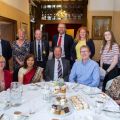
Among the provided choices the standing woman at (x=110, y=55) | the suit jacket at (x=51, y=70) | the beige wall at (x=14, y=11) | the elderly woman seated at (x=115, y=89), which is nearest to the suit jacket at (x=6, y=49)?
the suit jacket at (x=51, y=70)

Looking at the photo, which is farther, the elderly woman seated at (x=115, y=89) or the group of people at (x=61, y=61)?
the group of people at (x=61, y=61)

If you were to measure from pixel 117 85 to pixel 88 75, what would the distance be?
544mm

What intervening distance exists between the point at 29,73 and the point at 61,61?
0.70 meters

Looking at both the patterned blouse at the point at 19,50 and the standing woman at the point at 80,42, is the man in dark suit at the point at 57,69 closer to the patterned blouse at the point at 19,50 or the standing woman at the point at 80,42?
the standing woman at the point at 80,42

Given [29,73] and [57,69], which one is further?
[57,69]

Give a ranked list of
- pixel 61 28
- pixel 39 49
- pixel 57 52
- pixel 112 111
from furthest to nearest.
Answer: pixel 61 28
pixel 39 49
pixel 57 52
pixel 112 111

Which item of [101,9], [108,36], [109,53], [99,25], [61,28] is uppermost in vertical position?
[101,9]

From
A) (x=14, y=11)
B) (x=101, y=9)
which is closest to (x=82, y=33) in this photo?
(x=14, y=11)

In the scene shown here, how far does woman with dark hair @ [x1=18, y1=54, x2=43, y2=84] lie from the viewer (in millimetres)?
3494

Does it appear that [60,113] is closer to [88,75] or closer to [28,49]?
[88,75]

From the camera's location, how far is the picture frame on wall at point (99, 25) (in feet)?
24.6

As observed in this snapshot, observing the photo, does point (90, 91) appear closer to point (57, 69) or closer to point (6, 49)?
point (57, 69)

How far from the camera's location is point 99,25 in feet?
24.6

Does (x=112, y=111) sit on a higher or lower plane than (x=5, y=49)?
lower
